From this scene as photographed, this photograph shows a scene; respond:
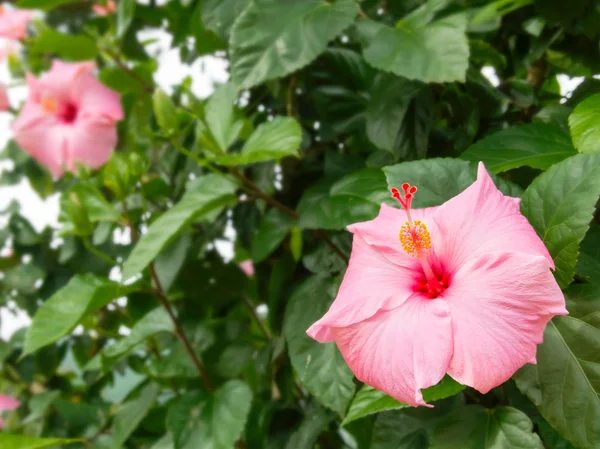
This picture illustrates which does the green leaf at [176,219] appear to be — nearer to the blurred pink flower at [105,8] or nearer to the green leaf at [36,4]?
the green leaf at [36,4]

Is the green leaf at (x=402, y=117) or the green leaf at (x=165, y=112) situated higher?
the green leaf at (x=165, y=112)

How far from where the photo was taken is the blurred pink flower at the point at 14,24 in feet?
4.57

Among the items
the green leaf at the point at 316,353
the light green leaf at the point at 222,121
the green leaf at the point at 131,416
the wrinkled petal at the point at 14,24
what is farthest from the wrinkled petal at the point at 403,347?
the wrinkled petal at the point at 14,24

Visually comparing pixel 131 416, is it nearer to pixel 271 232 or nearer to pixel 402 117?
pixel 271 232

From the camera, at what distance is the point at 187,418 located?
87cm

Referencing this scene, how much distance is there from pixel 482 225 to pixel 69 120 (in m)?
1.03

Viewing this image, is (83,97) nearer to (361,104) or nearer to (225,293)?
(225,293)

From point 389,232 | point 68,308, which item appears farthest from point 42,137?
point 389,232

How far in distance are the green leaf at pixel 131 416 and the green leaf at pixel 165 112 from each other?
52cm

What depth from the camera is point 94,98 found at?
119 cm

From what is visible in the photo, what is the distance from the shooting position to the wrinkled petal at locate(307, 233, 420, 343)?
44cm

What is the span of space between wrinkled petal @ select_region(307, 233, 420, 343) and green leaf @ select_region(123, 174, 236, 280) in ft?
1.02

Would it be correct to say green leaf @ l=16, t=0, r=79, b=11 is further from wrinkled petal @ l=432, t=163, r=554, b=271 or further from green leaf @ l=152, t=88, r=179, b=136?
wrinkled petal @ l=432, t=163, r=554, b=271

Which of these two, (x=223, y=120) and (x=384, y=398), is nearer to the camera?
(x=384, y=398)
